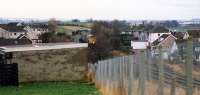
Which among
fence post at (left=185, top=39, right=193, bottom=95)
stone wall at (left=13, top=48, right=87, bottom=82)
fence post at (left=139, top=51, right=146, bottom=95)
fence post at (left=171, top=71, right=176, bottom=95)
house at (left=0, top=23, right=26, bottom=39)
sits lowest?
house at (left=0, top=23, right=26, bottom=39)

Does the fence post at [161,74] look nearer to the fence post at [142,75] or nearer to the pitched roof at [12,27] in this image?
the fence post at [142,75]

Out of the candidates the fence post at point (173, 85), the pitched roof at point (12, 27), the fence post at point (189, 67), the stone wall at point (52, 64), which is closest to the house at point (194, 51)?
the fence post at point (189, 67)

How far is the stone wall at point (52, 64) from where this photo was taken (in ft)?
114

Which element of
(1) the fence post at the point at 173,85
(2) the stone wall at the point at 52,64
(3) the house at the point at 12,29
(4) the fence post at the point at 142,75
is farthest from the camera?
(3) the house at the point at 12,29

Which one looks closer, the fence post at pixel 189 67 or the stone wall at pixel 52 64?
the fence post at pixel 189 67

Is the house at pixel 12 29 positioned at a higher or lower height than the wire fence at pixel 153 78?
lower

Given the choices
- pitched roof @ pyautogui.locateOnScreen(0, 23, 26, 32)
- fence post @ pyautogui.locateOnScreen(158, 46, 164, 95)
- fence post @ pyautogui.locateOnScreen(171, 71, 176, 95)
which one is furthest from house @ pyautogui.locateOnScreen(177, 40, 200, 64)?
pitched roof @ pyautogui.locateOnScreen(0, 23, 26, 32)

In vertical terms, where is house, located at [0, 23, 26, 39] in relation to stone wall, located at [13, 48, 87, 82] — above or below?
below

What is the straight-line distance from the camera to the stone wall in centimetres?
3488

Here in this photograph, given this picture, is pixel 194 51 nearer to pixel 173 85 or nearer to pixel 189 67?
pixel 189 67

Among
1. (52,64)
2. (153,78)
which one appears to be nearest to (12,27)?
(52,64)

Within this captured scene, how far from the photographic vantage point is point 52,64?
117 ft

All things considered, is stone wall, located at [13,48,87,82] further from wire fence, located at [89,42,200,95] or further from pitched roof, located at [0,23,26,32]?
pitched roof, located at [0,23,26,32]

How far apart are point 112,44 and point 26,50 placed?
1213 inches
